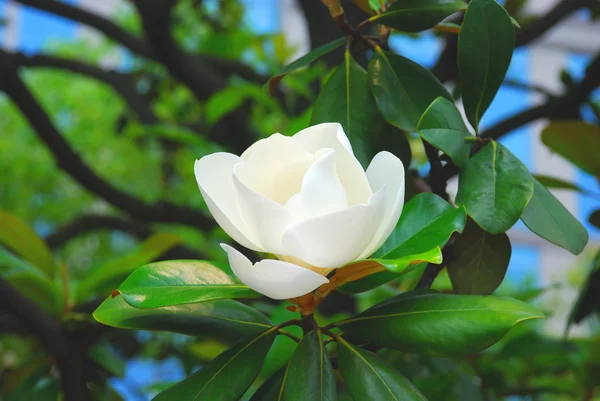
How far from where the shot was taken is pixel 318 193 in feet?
1.20

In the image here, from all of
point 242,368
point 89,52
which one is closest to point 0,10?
point 89,52

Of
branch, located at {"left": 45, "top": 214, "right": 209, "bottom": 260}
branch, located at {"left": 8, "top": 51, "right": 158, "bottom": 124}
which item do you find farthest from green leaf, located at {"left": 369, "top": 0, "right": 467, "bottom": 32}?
branch, located at {"left": 45, "top": 214, "right": 209, "bottom": 260}

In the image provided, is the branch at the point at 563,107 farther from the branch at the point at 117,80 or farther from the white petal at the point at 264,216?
the branch at the point at 117,80

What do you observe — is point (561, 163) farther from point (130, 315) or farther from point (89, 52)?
point (130, 315)

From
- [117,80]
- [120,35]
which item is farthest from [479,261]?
[117,80]

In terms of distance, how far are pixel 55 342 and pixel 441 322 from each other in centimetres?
54

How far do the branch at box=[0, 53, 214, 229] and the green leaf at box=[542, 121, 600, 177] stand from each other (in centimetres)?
112

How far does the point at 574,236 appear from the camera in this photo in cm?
46

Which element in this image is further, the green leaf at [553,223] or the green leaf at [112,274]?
the green leaf at [112,274]

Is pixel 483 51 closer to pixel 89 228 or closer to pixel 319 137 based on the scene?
pixel 319 137

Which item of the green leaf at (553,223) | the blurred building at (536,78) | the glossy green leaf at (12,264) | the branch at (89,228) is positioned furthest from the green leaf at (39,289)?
the blurred building at (536,78)

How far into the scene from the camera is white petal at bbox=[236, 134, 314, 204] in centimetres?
41

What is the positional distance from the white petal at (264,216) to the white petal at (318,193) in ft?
0.03

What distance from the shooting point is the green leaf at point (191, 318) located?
422 mm
